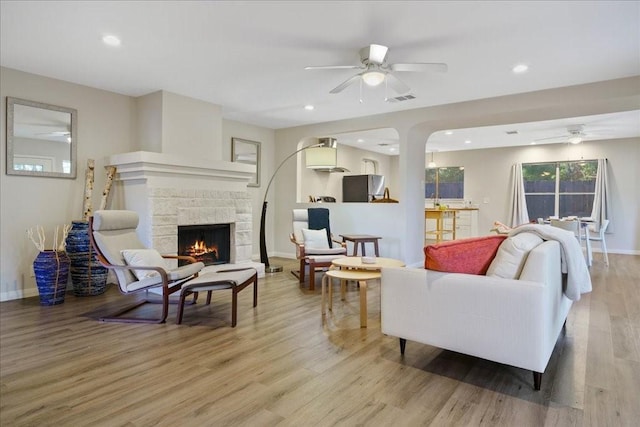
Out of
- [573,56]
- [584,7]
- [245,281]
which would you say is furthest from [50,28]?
[573,56]

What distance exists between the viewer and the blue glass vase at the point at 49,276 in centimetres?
389

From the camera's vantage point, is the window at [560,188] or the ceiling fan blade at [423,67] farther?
the window at [560,188]

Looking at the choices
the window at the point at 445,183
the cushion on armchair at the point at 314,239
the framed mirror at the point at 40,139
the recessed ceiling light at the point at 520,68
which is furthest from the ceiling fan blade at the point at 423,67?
the window at the point at 445,183

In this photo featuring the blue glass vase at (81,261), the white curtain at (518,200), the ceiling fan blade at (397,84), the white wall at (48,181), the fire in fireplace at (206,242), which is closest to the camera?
the ceiling fan blade at (397,84)

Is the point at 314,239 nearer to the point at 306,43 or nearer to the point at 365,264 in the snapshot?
the point at 365,264

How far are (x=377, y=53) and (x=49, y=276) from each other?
3965 millimetres

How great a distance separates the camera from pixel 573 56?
145 inches

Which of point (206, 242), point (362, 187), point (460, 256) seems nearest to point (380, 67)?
point (460, 256)

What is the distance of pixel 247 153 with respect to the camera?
22.6ft

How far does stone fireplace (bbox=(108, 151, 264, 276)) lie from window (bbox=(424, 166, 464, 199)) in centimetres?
673

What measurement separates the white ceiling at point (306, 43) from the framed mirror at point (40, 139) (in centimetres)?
43

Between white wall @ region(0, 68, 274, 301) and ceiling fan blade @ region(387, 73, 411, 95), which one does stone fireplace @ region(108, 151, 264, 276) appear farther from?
ceiling fan blade @ region(387, 73, 411, 95)

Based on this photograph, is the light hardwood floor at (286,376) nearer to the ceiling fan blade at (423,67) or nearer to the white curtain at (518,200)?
the ceiling fan blade at (423,67)

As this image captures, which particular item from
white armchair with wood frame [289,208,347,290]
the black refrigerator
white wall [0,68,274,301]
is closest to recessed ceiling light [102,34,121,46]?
white wall [0,68,274,301]
